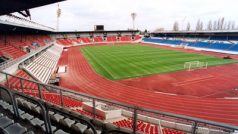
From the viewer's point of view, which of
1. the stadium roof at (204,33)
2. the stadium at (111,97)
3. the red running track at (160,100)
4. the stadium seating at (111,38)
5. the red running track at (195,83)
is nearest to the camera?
the stadium at (111,97)

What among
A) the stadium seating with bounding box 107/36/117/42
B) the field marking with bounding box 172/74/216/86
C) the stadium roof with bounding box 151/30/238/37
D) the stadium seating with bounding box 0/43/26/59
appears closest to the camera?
the field marking with bounding box 172/74/216/86

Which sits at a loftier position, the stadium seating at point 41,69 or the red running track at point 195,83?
the stadium seating at point 41,69

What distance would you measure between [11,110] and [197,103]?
1210 cm

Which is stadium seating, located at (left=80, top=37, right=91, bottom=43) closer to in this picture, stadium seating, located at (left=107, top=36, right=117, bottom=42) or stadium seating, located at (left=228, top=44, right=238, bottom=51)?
stadium seating, located at (left=107, top=36, right=117, bottom=42)

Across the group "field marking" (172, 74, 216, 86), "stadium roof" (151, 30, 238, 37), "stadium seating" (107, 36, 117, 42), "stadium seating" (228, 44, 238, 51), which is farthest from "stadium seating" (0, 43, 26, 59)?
"stadium seating" (107, 36, 117, 42)

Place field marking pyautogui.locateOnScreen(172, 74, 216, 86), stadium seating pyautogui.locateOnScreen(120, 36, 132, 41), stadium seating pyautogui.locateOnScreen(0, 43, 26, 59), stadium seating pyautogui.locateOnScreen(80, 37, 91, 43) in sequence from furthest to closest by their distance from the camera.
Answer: stadium seating pyautogui.locateOnScreen(120, 36, 132, 41), stadium seating pyautogui.locateOnScreen(80, 37, 91, 43), stadium seating pyautogui.locateOnScreen(0, 43, 26, 59), field marking pyautogui.locateOnScreen(172, 74, 216, 86)

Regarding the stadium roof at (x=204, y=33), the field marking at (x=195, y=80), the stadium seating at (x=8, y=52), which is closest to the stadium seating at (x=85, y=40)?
the stadium roof at (x=204, y=33)

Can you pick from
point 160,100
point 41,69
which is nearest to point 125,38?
point 41,69

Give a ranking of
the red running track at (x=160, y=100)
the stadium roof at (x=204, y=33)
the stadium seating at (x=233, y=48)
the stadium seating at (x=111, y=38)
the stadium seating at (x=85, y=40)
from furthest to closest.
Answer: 1. the stadium seating at (x=111, y=38)
2. the stadium seating at (x=85, y=40)
3. the stadium roof at (x=204, y=33)
4. the stadium seating at (x=233, y=48)
5. the red running track at (x=160, y=100)

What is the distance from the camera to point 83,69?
23.0m

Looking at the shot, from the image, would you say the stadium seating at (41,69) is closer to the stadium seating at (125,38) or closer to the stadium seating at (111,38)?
the stadium seating at (111,38)

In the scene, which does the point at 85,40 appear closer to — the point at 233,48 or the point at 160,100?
the point at 233,48

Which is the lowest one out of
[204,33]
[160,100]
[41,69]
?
[160,100]

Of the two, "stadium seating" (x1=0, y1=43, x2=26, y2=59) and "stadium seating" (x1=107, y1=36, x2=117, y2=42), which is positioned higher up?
"stadium seating" (x1=107, y1=36, x2=117, y2=42)
